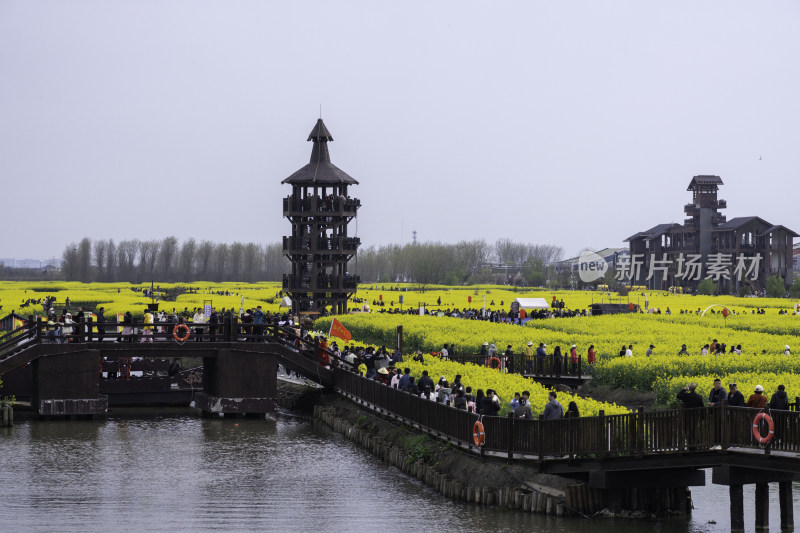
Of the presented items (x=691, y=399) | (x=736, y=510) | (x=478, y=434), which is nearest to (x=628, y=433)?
(x=691, y=399)

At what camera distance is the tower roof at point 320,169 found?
2916 inches

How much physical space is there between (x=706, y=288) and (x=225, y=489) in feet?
394

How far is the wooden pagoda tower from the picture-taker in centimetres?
7469

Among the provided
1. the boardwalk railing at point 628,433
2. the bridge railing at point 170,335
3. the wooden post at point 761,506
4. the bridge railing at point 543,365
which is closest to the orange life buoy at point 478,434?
the boardwalk railing at point 628,433

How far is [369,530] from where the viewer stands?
25156mm

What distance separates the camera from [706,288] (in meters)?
142

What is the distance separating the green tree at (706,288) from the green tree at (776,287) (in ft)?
23.1

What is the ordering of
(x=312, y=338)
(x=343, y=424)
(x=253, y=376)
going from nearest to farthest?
1. (x=343, y=424)
2. (x=253, y=376)
3. (x=312, y=338)

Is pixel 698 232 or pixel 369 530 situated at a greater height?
pixel 698 232

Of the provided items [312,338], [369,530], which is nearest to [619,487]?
[369,530]

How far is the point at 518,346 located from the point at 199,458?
2321cm

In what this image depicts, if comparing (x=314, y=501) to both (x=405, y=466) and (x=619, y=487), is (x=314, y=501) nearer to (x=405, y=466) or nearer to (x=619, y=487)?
(x=405, y=466)

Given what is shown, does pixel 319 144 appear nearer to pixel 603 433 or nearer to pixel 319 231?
pixel 319 231

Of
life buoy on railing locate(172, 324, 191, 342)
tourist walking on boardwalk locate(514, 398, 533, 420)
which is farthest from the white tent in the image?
tourist walking on boardwalk locate(514, 398, 533, 420)
